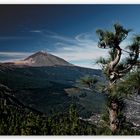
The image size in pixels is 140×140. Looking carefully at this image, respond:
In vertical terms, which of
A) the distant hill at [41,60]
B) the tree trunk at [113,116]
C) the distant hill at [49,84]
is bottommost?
the tree trunk at [113,116]

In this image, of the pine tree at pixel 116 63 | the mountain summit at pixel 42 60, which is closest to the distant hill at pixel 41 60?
the mountain summit at pixel 42 60

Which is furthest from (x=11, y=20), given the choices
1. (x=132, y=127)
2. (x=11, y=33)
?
(x=132, y=127)

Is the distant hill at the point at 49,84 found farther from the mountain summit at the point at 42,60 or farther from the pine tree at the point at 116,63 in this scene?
the pine tree at the point at 116,63

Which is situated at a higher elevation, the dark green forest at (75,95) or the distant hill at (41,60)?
the distant hill at (41,60)

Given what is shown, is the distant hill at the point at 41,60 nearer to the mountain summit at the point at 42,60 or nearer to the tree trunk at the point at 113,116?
the mountain summit at the point at 42,60

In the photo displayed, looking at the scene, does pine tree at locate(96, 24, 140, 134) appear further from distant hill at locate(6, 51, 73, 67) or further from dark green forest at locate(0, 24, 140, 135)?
distant hill at locate(6, 51, 73, 67)

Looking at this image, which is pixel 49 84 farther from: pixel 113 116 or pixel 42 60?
pixel 113 116

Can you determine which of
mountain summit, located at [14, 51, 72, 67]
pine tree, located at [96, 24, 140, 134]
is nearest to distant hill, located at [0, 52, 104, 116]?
mountain summit, located at [14, 51, 72, 67]
